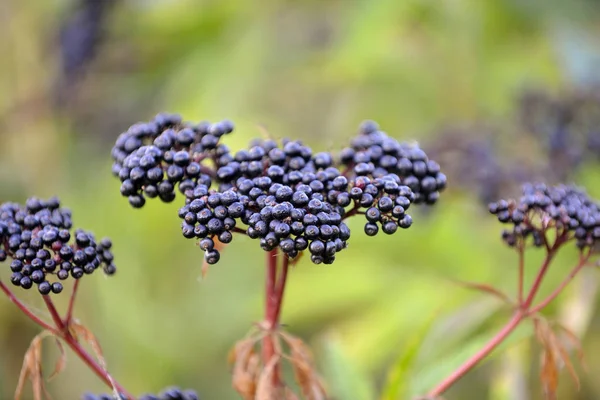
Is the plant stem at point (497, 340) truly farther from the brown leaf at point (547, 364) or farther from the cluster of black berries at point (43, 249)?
the cluster of black berries at point (43, 249)

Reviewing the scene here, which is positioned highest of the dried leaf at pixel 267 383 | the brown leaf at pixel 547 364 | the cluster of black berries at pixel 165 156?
the cluster of black berries at pixel 165 156

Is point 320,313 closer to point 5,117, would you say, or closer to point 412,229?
point 412,229

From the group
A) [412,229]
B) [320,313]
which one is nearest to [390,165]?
[412,229]

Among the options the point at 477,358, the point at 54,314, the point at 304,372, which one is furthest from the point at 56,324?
the point at 477,358

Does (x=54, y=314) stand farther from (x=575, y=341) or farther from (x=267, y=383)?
(x=575, y=341)

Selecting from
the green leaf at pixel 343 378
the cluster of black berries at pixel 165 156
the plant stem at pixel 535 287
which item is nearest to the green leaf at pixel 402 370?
the green leaf at pixel 343 378

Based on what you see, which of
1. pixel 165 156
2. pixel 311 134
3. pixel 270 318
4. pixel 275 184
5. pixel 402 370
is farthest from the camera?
pixel 311 134

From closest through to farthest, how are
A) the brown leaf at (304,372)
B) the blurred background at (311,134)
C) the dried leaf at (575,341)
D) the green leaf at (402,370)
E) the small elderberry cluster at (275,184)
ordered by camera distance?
the small elderberry cluster at (275,184)
the brown leaf at (304,372)
the dried leaf at (575,341)
the green leaf at (402,370)
the blurred background at (311,134)
